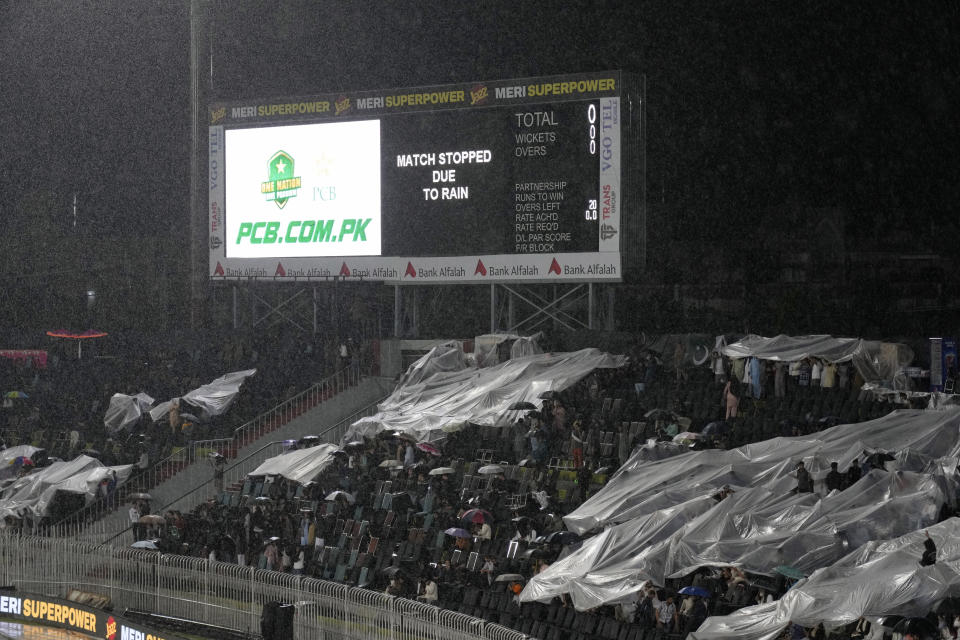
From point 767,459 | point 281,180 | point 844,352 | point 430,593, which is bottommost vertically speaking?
point 430,593

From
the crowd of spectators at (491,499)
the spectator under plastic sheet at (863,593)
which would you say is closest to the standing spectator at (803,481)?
the crowd of spectators at (491,499)

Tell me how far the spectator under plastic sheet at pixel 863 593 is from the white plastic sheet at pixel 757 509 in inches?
57.7

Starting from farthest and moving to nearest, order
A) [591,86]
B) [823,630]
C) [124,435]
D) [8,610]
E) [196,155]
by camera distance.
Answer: [196,155], [124,435], [591,86], [8,610], [823,630]

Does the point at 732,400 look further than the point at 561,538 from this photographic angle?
Yes

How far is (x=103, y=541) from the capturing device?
2881cm

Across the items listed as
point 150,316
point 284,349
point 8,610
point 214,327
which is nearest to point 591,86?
point 284,349

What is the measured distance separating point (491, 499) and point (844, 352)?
758 cm

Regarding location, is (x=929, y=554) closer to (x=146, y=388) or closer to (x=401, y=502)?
(x=401, y=502)

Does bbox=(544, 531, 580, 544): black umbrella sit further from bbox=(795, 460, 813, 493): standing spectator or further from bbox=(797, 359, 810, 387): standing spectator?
bbox=(797, 359, 810, 387): standing spectator

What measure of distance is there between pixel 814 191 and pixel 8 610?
3703 centimetres

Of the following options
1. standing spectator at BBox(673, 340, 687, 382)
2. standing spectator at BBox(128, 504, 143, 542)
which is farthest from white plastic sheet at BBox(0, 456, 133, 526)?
standing spectator at BBox(673, 340, 687, 382)

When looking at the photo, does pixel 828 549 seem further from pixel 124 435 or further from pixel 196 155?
pixel 196 155

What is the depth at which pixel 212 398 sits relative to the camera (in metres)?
34.3

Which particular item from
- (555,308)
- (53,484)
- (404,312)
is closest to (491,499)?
(555,308)
